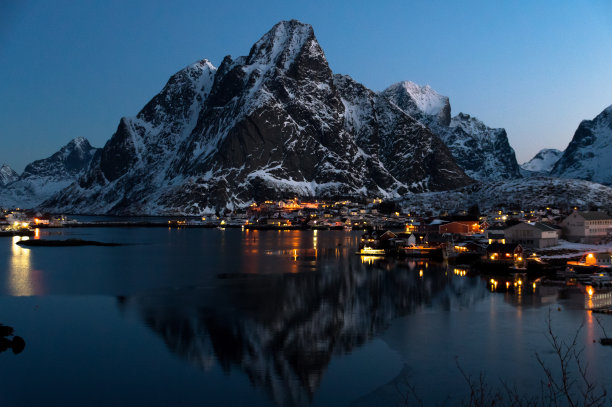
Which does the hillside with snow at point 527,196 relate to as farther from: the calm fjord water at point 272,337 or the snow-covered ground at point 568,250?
the calm fjord water at point 272,337

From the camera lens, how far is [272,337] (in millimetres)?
27141

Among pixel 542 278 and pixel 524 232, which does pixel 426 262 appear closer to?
pixel 524 232

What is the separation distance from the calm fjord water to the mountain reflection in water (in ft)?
0.28

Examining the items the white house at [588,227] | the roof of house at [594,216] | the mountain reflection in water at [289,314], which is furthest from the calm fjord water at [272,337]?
the roof of house at [594,216]

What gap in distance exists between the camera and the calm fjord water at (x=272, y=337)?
20.7 m

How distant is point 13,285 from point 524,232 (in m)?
49.6

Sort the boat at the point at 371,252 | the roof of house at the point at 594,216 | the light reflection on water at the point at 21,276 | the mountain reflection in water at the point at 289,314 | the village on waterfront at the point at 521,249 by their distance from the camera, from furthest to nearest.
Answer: the boat at the point at 371,252, the roof of house at the point at 594,216, the village on waterfront at the point at 521,249, the light reflection on water at the point at 21,276, the mountain reflection in water at the point at 289,314

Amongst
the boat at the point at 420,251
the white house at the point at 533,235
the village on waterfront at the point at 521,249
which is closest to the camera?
the village on waterfront at the point at 521,249

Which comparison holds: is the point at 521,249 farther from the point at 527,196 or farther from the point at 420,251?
the point at 527,196

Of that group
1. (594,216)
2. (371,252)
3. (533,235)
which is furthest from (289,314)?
(594,216)

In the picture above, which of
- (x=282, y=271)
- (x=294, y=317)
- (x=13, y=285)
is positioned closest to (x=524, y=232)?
(x=282, y=271)

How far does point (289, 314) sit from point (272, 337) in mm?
5584

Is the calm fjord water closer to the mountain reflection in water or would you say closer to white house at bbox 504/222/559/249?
the mountain reflection in water

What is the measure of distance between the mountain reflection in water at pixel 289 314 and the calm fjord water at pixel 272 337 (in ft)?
0.28
